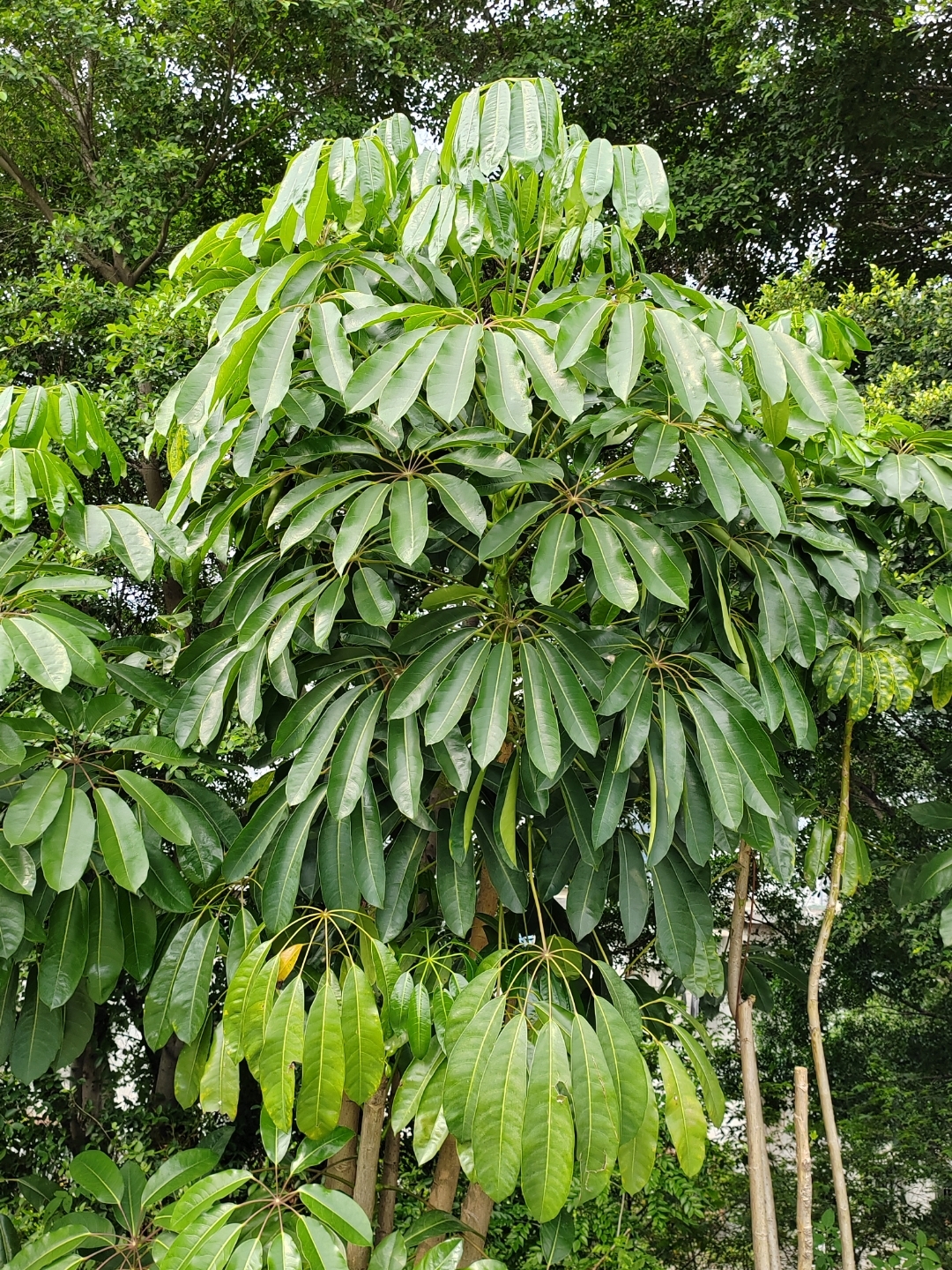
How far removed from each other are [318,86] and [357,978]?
11.1 feet

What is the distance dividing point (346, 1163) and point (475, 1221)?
0.24 metres

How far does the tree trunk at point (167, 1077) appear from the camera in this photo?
8.87ft

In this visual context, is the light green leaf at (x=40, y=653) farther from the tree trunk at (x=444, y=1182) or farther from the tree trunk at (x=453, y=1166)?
the tree trunk at (x=444, y=1182)

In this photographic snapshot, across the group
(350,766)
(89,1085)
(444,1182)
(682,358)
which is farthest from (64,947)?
(89,1085)

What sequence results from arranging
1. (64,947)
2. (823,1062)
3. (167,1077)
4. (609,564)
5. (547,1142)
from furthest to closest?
1. (167,1077)
2. (823,1062)
3. (64,947)
4. (609,564)
5. (547,1142)

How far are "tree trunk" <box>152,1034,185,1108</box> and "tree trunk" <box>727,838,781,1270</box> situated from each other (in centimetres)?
188

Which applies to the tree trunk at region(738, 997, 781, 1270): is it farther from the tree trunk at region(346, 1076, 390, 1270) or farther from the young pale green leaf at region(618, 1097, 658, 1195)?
the tree trunk at region(346, 1076, 390, 1270)

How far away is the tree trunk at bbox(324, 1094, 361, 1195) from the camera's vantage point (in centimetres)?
152

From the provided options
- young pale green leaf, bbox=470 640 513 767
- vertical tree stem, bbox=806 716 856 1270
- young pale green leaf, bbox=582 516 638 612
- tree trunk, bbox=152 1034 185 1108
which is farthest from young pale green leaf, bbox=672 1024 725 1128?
tree trunk, bbox=152 1034 185 1108

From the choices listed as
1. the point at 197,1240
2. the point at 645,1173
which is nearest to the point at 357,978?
the point at 197,1240

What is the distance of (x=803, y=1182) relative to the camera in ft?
4.53

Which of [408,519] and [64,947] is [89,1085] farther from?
[408,519]

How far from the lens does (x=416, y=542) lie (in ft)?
3.80

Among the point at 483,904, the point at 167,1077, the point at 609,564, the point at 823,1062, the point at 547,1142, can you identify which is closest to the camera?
the point at 547,1142
